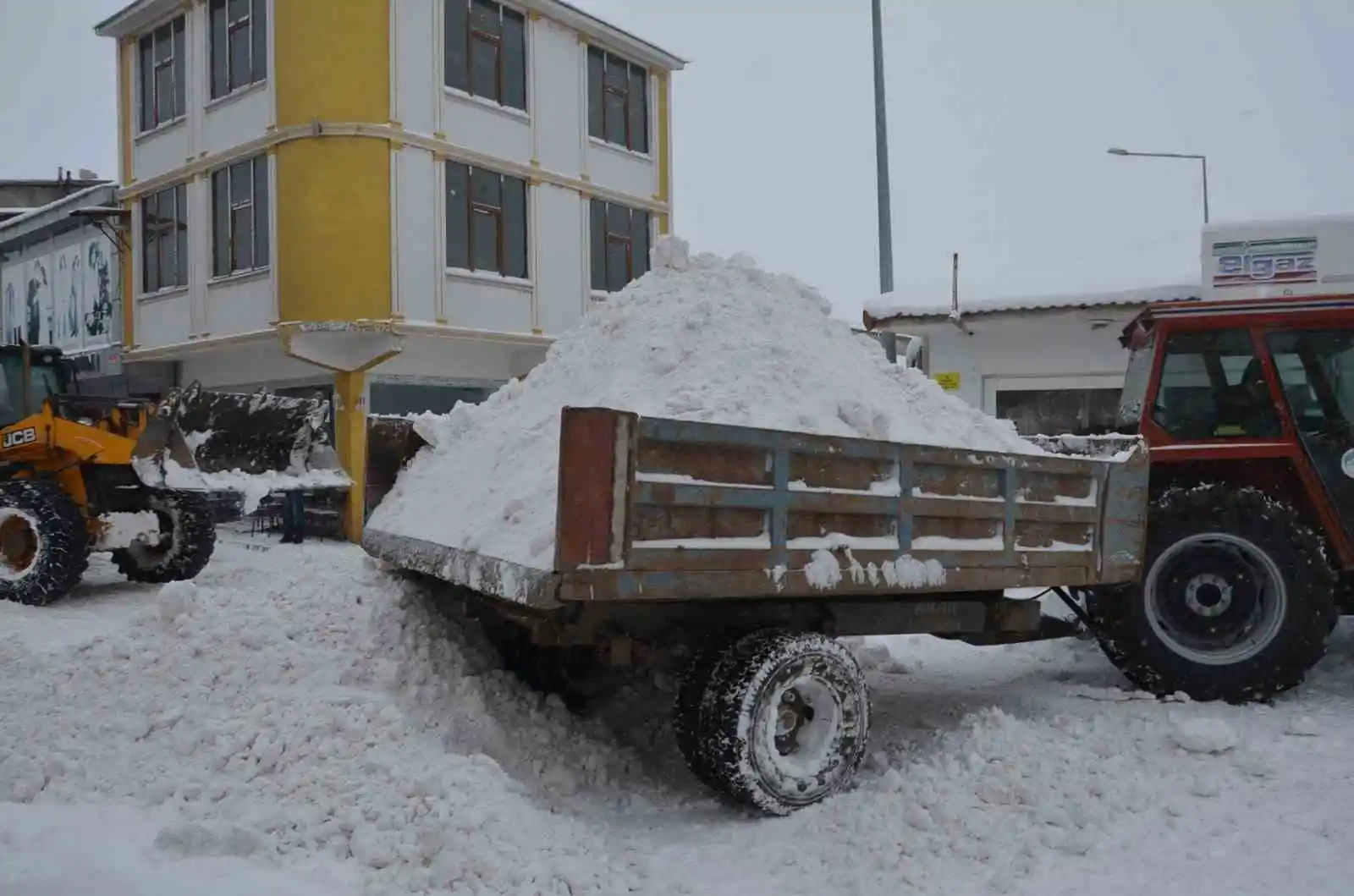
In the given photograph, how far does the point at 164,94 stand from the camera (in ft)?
53.1

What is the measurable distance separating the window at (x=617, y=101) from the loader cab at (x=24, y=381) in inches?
373

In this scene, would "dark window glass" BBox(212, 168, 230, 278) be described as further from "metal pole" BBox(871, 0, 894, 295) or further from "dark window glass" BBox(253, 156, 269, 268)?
"metal pole" BBox(871, 0, 894, 295)

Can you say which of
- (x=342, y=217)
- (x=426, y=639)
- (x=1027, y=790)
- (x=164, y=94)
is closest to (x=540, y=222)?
(x=342, y=217)

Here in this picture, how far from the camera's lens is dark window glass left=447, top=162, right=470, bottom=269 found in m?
14.6

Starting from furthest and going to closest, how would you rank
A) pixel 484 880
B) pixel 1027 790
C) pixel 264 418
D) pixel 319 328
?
pixel 319 328, pixel 264 418, pixel 1027 790, pixel 484 880

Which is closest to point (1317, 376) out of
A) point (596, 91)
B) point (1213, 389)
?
point (1213, 389)

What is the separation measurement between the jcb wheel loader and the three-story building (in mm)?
2943

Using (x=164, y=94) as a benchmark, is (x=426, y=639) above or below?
below

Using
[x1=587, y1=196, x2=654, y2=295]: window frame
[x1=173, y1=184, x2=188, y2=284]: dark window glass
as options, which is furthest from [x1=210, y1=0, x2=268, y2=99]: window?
[x1=587, y1=196, x2=654, y2=295]: window frame

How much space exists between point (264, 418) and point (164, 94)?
9951 millimetres

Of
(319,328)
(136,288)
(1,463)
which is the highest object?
(136,288)

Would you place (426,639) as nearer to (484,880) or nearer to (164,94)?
(484,880)

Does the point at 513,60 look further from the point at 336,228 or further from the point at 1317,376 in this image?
the point at 1317,376

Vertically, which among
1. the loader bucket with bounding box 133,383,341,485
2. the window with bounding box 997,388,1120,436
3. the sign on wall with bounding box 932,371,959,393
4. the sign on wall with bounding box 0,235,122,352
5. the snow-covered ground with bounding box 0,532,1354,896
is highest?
the sign on wall with bounding box 0,235,122,352
